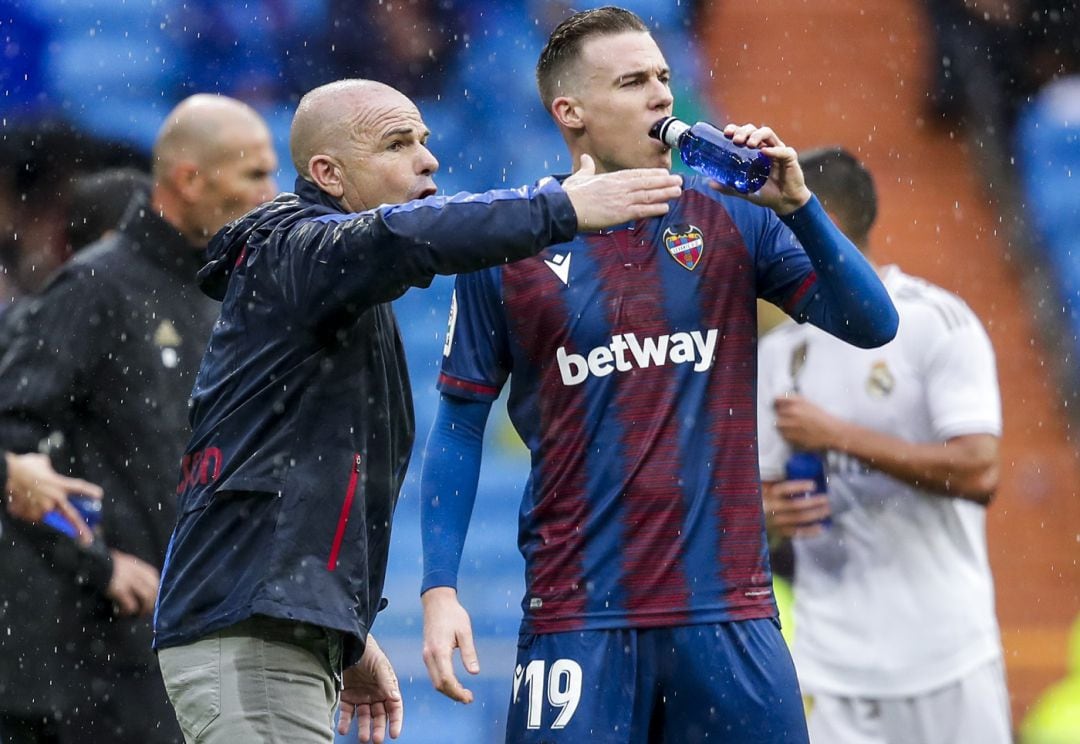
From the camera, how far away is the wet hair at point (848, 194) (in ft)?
18.5

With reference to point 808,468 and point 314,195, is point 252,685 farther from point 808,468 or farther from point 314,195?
point 808,468

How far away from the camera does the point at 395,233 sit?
10.4 ft

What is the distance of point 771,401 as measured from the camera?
18.8 feet

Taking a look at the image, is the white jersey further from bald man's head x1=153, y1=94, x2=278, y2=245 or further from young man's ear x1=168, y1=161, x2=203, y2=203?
young man's ear x1=168, y1=161, x2=203, y2=203

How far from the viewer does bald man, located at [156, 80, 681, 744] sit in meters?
3.18

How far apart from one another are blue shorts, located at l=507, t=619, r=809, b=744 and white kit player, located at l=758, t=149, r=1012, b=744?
1.77m

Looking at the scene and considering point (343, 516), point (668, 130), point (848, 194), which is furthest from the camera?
point (848, 194)

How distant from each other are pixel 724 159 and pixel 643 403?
0.52 m

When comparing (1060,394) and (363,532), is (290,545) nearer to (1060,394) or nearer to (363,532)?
(363,532)

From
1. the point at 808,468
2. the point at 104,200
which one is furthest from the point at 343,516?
the point at 104,200

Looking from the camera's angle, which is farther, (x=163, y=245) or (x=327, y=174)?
(x=163, y=245)

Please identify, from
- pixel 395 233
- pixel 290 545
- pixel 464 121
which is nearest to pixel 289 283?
pixel 395 233

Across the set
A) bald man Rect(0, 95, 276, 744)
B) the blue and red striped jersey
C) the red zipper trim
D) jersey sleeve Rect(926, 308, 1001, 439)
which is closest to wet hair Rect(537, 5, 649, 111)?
the blue and red striped jersey

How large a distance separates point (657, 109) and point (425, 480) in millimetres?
931
